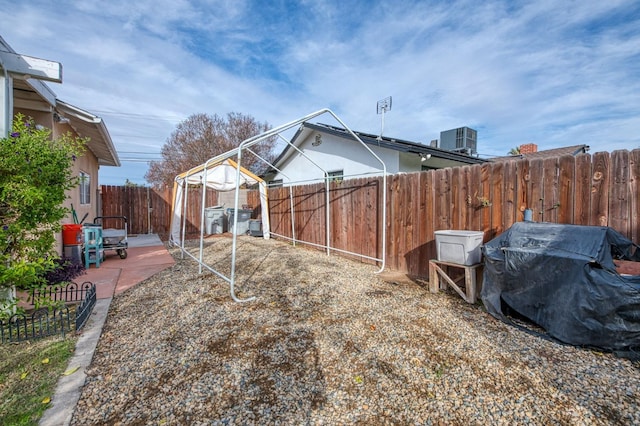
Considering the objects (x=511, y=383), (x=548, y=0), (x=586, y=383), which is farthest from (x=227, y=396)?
(x=548, y=0)

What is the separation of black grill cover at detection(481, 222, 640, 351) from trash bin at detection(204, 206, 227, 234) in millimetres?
10584

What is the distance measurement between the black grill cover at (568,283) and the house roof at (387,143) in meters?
4.75

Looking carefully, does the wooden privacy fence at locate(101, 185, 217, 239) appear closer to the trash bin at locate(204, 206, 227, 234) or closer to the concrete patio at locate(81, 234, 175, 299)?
the trash bin at locate(204, 206, 227, 234)

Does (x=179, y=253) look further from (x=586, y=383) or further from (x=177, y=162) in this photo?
(x=177, y=162)

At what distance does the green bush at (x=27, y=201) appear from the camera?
7.86ft

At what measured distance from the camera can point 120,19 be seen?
7.16 metres

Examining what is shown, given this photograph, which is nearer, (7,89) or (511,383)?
(511,383)

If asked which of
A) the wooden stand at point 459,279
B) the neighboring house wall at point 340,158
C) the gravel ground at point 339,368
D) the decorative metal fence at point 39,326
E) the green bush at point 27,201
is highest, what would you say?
the neighboring house wall at point 340,158

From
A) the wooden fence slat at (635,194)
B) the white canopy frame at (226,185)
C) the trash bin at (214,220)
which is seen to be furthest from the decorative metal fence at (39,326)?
the trash bin at (214,220)

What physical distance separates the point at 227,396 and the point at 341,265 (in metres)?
4.19

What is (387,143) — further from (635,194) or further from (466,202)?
(635,194)

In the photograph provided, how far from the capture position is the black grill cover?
2320mm

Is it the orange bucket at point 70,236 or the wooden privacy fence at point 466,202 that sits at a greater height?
the wooden privacy fence at point 466,202

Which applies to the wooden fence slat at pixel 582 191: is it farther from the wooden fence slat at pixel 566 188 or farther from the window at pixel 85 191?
the window at pixel 85 191
